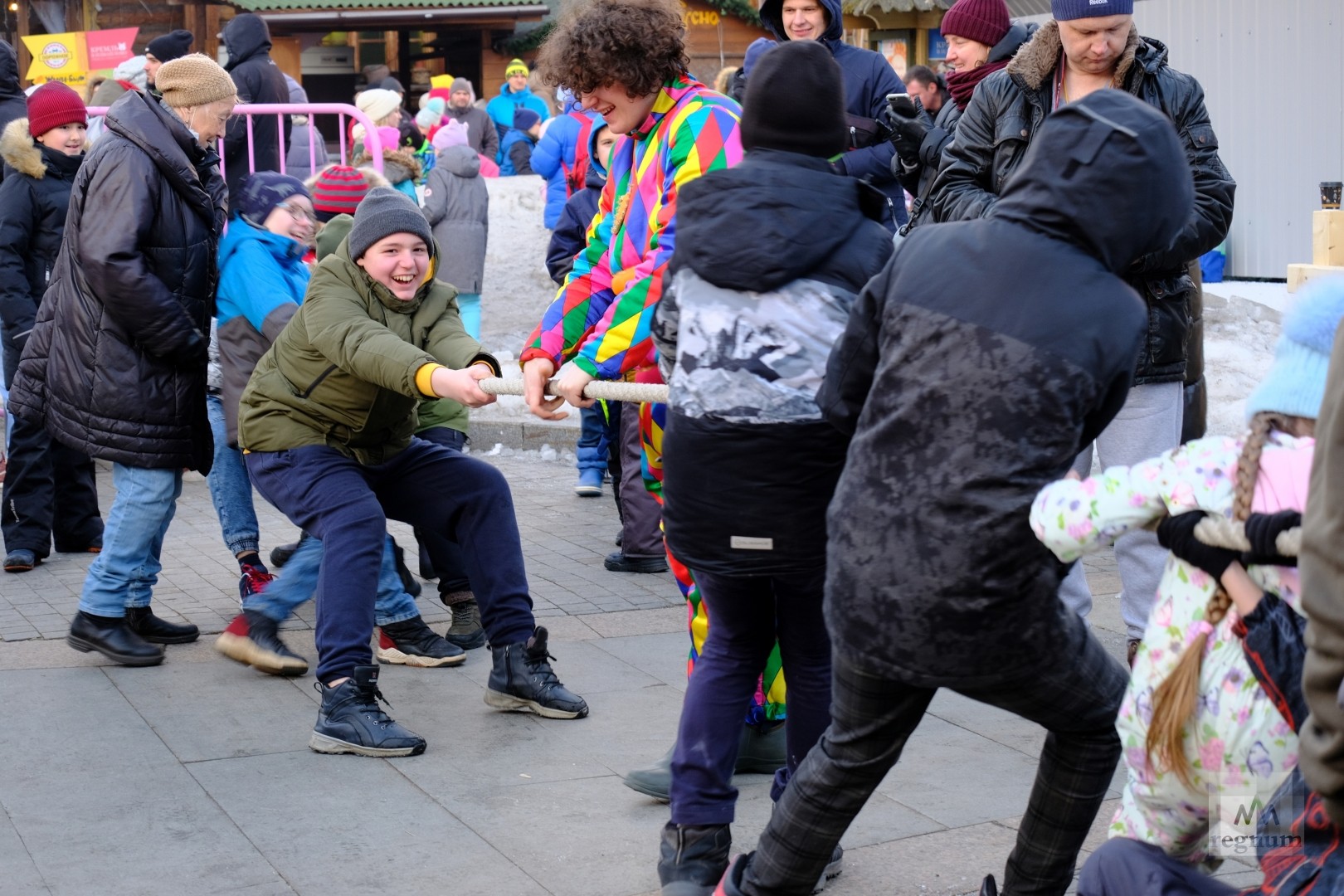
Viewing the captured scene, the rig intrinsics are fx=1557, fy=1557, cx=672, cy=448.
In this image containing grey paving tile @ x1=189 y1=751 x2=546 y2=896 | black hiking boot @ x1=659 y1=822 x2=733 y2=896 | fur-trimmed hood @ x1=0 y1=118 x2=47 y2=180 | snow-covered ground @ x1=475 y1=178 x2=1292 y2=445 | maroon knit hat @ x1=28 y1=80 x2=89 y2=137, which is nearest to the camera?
black hiking boot @ x1=659 y1=822 x2=733 y2=896

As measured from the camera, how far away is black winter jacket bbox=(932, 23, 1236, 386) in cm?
451

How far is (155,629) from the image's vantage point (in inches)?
226

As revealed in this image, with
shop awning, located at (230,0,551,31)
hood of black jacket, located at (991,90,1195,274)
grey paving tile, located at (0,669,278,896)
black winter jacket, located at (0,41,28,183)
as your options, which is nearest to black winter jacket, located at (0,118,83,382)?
black winter jacket, located at (0,41,28,183)

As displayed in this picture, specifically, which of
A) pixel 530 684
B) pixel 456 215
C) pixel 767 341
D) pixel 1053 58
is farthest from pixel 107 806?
pixel 456 215

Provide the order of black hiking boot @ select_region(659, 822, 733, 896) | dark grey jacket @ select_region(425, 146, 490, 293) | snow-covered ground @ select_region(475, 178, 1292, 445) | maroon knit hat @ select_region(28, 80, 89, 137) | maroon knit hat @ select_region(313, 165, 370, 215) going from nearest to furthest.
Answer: black hiking boot @ select_region(659, 822, 733, 896), maroon knit hat @ select_region(313, 165, 370, 215), maroon knit hat @ select_region(28, 80, 89, 137), snow-covered ground @ select_region(475, 178, 1292, 445), dark grey jacket @ select_region(425, 146, 490, 293)

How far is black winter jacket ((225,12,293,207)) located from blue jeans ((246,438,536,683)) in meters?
5.18

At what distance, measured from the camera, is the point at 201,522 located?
26.1ft

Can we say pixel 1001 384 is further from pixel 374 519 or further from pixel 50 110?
pixel 50 110

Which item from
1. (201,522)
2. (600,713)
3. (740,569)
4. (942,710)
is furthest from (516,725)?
(201,522)

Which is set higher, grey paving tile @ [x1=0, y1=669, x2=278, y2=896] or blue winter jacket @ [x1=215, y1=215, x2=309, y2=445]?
blue winter jacket @ [x1=215, y1=215, x2=309, y2=445]

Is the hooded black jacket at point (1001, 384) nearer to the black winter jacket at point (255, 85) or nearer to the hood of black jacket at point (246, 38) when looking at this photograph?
the black winter jacket at point (255, 85)

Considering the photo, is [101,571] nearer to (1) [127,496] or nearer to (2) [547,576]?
(1) [127,496]

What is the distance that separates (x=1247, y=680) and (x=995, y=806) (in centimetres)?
163

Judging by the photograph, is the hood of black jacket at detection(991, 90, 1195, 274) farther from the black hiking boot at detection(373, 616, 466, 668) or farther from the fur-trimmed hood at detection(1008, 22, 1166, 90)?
the black hiking boot at detection(373, 616, 466, 668)
